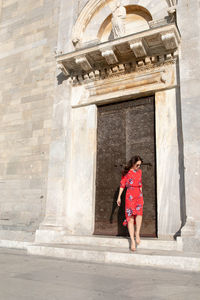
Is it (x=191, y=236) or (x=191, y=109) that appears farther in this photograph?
(x=191, y=109)

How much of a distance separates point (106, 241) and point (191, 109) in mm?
3427

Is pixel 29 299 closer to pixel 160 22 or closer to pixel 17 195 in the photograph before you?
pixel 17 195

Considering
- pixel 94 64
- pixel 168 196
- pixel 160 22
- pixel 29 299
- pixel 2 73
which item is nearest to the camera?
pixel 29 299

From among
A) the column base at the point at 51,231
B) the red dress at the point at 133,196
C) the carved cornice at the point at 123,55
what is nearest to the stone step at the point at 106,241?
the column base at the point at 51,231

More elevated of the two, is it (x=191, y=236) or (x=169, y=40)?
(x=169, y=40)

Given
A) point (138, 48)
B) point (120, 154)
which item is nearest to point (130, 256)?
point (120, 154)

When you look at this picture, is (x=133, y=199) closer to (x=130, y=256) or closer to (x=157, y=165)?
Result: (x=130, y=256)

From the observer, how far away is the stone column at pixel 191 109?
5332mm

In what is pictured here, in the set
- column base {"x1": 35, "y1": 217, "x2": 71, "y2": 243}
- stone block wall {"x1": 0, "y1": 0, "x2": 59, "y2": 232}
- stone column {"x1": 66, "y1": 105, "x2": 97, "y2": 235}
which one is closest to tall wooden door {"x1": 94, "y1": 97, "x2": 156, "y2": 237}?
stone column {"x1": 66, "y1": 105, "x2": 97, "y2": 235}

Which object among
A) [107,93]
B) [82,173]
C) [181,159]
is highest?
[107,93]

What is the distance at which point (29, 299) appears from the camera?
2.78 m

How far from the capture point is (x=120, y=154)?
7156mm

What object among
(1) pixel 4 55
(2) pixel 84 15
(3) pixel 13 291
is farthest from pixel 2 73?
(3) pixel 13 291

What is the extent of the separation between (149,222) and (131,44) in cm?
427
